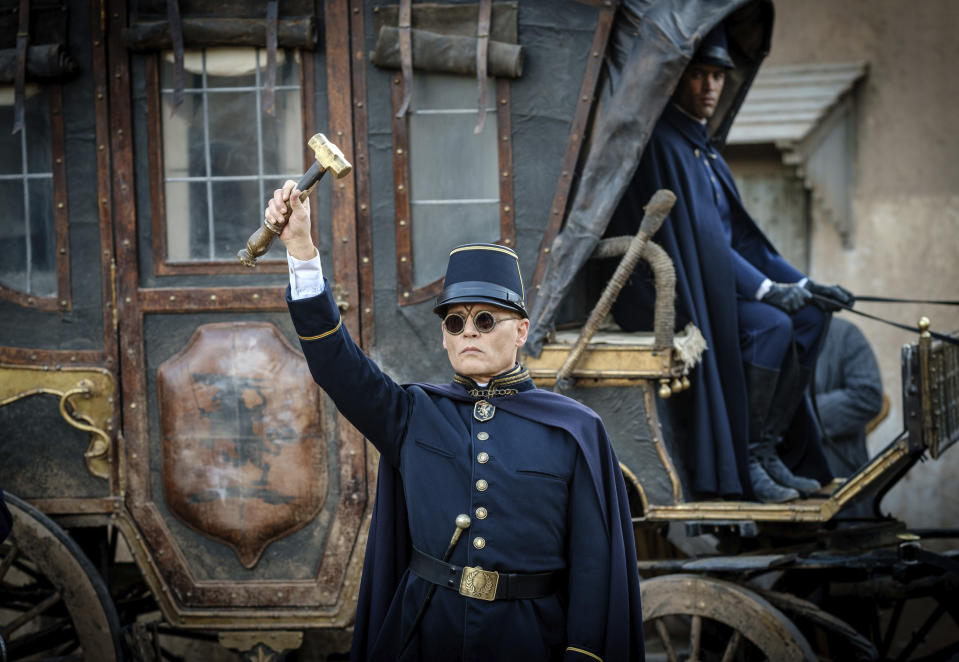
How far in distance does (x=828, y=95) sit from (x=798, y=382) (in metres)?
3.63

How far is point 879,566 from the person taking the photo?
4.44 meters

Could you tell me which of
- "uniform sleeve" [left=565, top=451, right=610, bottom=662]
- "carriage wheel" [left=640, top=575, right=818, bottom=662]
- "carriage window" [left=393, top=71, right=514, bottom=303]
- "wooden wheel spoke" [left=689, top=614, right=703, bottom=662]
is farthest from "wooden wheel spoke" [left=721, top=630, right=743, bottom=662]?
"carriage window" [left=393, top=71, right=514, bottom=303]

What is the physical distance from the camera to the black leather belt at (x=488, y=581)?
2.68m

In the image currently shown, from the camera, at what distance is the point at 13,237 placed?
4.29 meters

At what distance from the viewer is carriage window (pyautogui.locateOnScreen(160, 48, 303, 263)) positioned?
422cm

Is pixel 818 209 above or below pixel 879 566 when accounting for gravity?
above

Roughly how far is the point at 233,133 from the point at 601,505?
93.7 inches

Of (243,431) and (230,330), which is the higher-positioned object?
(230,330)

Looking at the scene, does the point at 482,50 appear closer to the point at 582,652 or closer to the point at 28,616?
the point at 582,652

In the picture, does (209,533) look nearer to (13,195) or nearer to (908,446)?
(13,195)

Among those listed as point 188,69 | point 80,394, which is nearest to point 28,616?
point 80,394

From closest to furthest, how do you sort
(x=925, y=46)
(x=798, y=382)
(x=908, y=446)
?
(x=908, y=446), (x=798, y=382), (x=925, y=46)

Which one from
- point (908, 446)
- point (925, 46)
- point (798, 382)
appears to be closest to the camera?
point (908, 446)

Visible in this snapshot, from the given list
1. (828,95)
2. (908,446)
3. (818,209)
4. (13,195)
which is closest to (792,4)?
(828,95)
